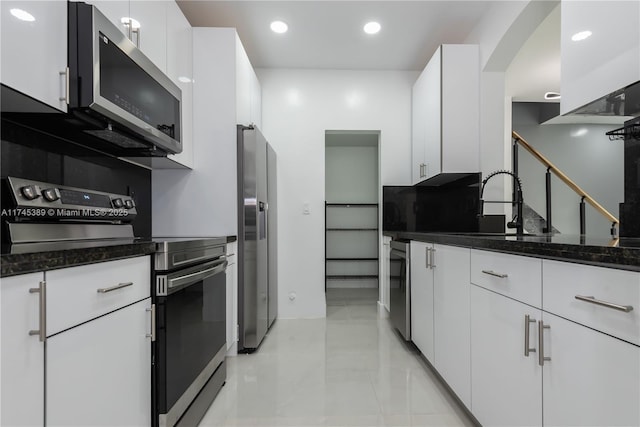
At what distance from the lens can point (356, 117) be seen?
12.4 feet

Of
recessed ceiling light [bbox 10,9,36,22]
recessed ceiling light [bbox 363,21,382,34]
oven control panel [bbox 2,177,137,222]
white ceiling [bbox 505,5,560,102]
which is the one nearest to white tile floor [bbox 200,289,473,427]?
oven control panel [bbox 2,177,137,222]

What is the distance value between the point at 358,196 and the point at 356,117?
6.69ft

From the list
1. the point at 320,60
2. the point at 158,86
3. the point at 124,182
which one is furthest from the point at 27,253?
the point at 320,60

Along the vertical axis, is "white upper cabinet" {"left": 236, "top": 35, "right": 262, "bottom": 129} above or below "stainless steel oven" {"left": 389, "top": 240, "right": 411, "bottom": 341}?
above

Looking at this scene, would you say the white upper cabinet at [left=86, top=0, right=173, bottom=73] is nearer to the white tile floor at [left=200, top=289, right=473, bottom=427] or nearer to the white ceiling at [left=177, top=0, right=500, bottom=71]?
the white ceiling at [left=177, top=0, right=500, bottom=71]

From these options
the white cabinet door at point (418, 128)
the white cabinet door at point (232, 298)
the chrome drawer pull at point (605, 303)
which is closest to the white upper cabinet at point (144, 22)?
the white cabinet door at point (232, 298)

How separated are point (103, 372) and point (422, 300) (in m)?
1.89

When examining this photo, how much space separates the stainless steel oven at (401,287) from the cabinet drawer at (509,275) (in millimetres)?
1104

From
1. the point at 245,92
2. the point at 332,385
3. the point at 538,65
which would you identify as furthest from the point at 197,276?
the point at 538,65

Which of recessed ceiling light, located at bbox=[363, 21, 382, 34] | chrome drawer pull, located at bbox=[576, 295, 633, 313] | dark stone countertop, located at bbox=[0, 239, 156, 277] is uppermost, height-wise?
recessed ceiling light, located at bbox=[363, 21, 382, 34]

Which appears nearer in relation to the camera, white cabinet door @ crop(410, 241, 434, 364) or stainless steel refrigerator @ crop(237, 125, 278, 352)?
white cabinet door @ crop(410, 241, 434, 364)

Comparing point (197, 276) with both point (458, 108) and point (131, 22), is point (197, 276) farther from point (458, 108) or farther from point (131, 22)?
point (458, 108)

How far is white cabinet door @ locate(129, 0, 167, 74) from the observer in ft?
5.59

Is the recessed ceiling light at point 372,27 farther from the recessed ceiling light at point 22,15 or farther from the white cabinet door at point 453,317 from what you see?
the recessed ceiling light at point 22,15
